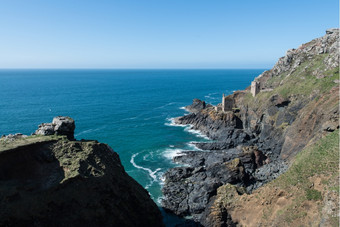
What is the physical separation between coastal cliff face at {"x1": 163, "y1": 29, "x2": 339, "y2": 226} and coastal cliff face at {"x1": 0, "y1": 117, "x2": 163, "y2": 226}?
46.2 ft

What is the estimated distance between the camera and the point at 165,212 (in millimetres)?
44062

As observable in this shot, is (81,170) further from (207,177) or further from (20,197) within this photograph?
(207,177)

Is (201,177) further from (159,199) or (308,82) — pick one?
(308,82)

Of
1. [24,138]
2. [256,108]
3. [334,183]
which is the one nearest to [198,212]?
[334,183]

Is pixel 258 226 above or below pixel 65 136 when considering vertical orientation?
below

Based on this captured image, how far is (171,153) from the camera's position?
71438 millimetres

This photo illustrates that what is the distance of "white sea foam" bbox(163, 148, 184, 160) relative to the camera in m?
69.4

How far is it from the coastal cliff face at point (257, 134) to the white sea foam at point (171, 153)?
301 centimetres

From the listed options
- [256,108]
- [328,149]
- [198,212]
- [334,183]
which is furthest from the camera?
[256,108]

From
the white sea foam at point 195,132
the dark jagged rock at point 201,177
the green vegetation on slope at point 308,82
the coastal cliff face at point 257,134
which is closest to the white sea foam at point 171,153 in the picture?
the coastal cliff face at point 257,134

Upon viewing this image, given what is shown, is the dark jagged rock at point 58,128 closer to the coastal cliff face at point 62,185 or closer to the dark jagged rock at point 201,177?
the coastal cliff face at point 62,185

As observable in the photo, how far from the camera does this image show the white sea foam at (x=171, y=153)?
69.4m

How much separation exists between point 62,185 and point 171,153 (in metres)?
45.7

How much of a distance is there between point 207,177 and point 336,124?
2809 cm
